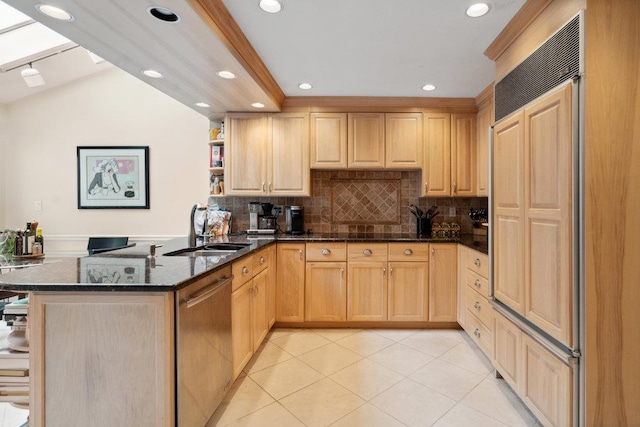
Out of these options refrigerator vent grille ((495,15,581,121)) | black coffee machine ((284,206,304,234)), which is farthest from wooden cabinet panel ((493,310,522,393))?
black coffee machine ((284,206,304,234))

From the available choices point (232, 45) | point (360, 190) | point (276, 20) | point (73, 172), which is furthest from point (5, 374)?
point (73, 172)

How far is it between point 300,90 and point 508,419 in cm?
307

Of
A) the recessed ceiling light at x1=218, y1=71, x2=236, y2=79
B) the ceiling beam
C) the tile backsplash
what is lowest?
the tile backsplash

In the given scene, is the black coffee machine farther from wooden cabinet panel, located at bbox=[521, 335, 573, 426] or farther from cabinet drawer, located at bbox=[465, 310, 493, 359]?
wooden cabinet panel, located at bbox=[521, 335, 573, 426]

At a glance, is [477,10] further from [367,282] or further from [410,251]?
[367,282]

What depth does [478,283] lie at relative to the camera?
8.86ft

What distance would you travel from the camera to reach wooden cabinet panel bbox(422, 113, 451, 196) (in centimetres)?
349

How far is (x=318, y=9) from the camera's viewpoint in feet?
6.14

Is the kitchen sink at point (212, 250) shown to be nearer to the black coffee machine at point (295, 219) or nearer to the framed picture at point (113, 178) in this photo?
the black coffee machine at point (295, 219)

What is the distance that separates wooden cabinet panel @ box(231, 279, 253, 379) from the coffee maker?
1.26 meters

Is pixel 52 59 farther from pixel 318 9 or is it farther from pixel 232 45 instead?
pixel 318 9

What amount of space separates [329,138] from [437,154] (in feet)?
3.88

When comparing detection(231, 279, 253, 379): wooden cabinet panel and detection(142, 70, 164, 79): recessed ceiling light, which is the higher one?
detection(142, 70, 164, 79): recessed ceiling light

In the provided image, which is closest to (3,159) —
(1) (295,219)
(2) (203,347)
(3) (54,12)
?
(3) (54,12)
